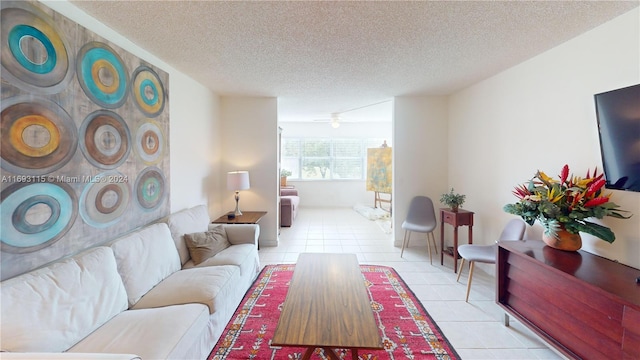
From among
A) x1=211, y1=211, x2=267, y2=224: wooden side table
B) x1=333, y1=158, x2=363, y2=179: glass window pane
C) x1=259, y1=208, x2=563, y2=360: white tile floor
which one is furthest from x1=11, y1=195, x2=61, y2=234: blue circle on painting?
x1=333, y1=158, x2=363, y2=179: glass window pane

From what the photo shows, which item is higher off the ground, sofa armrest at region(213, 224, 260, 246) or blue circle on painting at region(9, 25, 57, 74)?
blue circle on painting at region(9, 25, 57, 74)

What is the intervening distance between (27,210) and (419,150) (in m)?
4.21

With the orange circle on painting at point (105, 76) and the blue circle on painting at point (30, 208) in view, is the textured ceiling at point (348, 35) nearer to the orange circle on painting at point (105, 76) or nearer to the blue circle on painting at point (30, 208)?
the orange circle on painting at point (105, 76)

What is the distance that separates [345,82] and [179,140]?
87.3 inches

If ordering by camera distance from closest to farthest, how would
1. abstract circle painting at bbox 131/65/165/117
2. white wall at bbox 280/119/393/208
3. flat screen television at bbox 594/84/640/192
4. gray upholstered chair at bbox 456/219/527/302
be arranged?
flat screen television at bbox 594/84/640/192, abstract circle painting at bbox 131/65/165/117, gray upholstered chair at bbox 456/219/527/302, white wall at bbox 280/119/393/208

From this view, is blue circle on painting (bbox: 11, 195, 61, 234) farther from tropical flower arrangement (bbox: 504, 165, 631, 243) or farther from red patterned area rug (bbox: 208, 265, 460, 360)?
tropical flower arrangement (bbox: 504, 165, 631, 243)

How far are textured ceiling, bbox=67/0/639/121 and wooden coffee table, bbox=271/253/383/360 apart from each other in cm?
204

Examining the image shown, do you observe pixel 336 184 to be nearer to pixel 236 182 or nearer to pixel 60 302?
pixel 236 182

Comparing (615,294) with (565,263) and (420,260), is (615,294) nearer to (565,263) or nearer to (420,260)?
(565,263)

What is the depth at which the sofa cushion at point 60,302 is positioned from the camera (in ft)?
3.62

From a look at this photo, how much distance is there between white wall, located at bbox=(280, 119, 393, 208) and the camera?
7.42 metres

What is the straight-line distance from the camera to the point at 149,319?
145 centimetres

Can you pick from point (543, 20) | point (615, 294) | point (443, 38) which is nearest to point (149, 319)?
point (615, 294)

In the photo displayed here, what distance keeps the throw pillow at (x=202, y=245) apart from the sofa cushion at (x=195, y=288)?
9.4 inches
